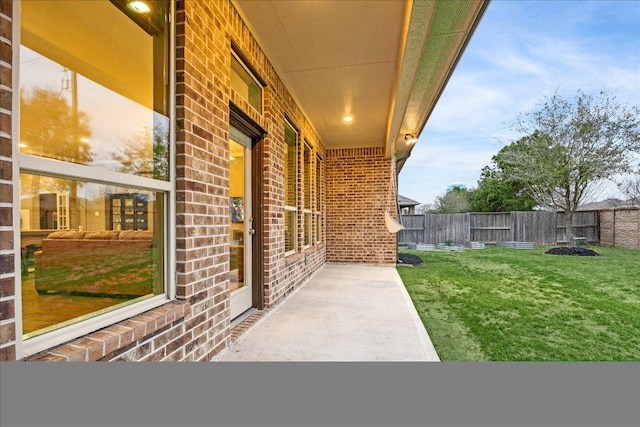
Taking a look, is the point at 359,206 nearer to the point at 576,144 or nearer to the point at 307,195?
the point at 307,195

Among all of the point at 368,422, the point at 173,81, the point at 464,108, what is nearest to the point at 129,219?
the point at 173,81

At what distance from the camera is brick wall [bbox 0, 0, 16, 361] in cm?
110

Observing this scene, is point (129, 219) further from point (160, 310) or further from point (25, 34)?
point (25, 34)

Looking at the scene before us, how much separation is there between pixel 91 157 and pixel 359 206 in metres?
6.61

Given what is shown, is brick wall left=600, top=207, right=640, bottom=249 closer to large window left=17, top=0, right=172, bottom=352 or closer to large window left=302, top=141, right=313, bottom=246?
large window left=302, top=141, right=313, bottom=246

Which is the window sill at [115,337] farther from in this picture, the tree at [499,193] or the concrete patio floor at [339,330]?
the tree at [499,193]

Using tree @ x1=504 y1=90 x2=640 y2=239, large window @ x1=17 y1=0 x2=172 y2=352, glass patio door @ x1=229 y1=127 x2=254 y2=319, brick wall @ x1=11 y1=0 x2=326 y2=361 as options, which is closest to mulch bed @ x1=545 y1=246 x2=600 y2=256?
tree @ x1=504 y1=90 x2=640 y2=239

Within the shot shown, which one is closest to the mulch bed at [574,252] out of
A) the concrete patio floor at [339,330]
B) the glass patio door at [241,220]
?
the concrete patio floor at [339,330]

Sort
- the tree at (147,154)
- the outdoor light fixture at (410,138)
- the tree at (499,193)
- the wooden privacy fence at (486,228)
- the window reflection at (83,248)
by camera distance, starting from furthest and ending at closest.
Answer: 1. the tree at (499,193)
2. the wooden privacy fence at (486,228)
3. the outdoor light fixture at (410,138)
4. the tree at (147,154)
5. the window reflection at (83,248)

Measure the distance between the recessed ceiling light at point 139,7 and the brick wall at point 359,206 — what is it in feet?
20.4

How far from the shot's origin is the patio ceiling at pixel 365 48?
8.25ft

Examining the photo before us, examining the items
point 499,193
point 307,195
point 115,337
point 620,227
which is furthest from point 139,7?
point 499,193

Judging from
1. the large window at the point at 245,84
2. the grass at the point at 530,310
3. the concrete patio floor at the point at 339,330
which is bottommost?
the grass at the point at 530,310

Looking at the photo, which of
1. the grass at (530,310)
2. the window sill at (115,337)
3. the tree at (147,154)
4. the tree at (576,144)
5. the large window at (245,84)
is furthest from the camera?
the tree at (576,144)
